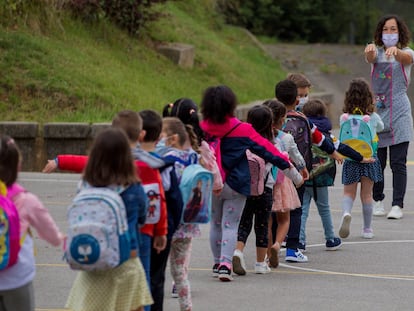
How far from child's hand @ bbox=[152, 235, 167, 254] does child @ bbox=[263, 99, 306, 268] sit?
106 inches

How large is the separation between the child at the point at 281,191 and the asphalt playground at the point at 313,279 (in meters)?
0.26

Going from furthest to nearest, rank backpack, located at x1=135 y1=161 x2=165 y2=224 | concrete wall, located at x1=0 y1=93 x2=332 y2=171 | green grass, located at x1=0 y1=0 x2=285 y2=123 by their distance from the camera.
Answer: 1. green grass, located at x1=0 y1=0 x2=285 y2=123
2. concrete wall, located at x1=0 y1=93 x2=332 y2=171
3. backpack, located at x1=135 y1=161 x2=165 y2=224

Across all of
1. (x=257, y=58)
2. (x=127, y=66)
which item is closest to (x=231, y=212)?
(x=127, y=66)

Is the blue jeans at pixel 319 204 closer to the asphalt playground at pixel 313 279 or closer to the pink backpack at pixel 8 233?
the asphalt playground at pixel 313 279

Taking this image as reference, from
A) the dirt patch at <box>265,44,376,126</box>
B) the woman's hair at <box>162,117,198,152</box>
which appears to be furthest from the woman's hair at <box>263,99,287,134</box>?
the dirt patch at <box>265,44,376,126</box>

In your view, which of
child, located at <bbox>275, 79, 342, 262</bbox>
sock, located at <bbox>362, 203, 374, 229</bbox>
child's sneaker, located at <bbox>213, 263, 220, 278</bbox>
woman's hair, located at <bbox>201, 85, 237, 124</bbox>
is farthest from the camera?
sock, located at <bbox>362, 203, 374, 229</bbox>

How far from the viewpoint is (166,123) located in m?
7.70

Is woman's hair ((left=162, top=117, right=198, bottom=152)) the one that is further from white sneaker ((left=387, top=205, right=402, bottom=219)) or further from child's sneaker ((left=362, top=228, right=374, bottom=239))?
white sneaker ((left=387, top=205, right=402, bottom=219))

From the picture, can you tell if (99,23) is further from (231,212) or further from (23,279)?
(23,279)

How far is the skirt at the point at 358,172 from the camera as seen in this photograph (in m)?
11.5

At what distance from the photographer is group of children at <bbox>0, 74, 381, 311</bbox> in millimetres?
6430

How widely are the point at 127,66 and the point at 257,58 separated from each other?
7626 mm

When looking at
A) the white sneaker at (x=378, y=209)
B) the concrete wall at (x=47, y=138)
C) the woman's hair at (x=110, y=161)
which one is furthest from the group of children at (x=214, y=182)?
the concrete wall at (x=47, y=138)

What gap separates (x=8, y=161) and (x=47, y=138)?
1236 centimetres
